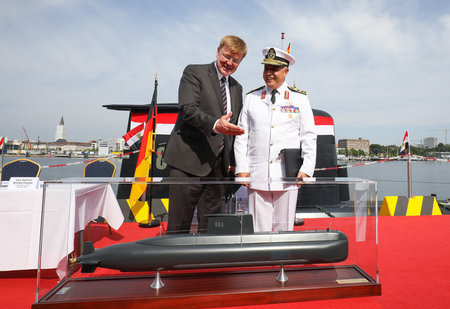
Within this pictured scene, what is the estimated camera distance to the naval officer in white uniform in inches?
90.4

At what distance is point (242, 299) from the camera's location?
1.69 m

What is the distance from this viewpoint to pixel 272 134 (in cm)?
236

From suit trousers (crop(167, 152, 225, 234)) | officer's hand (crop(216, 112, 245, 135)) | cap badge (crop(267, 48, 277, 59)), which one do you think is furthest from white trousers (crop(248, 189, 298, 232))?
cap badge (crop(267, 48, 277, 59))

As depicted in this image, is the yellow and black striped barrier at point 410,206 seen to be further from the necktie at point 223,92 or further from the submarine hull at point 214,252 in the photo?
the necktie at point 223,92

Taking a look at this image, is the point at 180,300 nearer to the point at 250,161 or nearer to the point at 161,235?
the point at 161,235

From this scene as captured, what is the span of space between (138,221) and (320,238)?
4.30ft

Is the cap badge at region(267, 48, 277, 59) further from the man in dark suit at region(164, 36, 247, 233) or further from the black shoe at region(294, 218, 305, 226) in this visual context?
the black shoe at region(294, 218, 305, 226)

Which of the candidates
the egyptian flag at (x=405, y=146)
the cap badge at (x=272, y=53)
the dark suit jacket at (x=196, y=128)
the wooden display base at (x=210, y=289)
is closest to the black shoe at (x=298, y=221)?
the wooden display base at (x=210, y=289)

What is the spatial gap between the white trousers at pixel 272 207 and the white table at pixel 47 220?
1180 mm

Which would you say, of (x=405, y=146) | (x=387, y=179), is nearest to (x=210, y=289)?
(x=405, y=146)

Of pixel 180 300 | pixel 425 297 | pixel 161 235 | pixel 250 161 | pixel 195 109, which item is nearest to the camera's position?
pixel 180 300

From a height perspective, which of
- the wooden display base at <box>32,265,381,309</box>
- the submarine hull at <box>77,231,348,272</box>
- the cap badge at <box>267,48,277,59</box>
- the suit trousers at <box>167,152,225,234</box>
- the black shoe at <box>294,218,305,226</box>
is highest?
the cap badge at <box>267,48,277,59</box>

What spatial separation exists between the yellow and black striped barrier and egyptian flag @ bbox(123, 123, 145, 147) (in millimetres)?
5162

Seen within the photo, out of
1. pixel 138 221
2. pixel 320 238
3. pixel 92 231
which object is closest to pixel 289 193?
pixel 320 238
